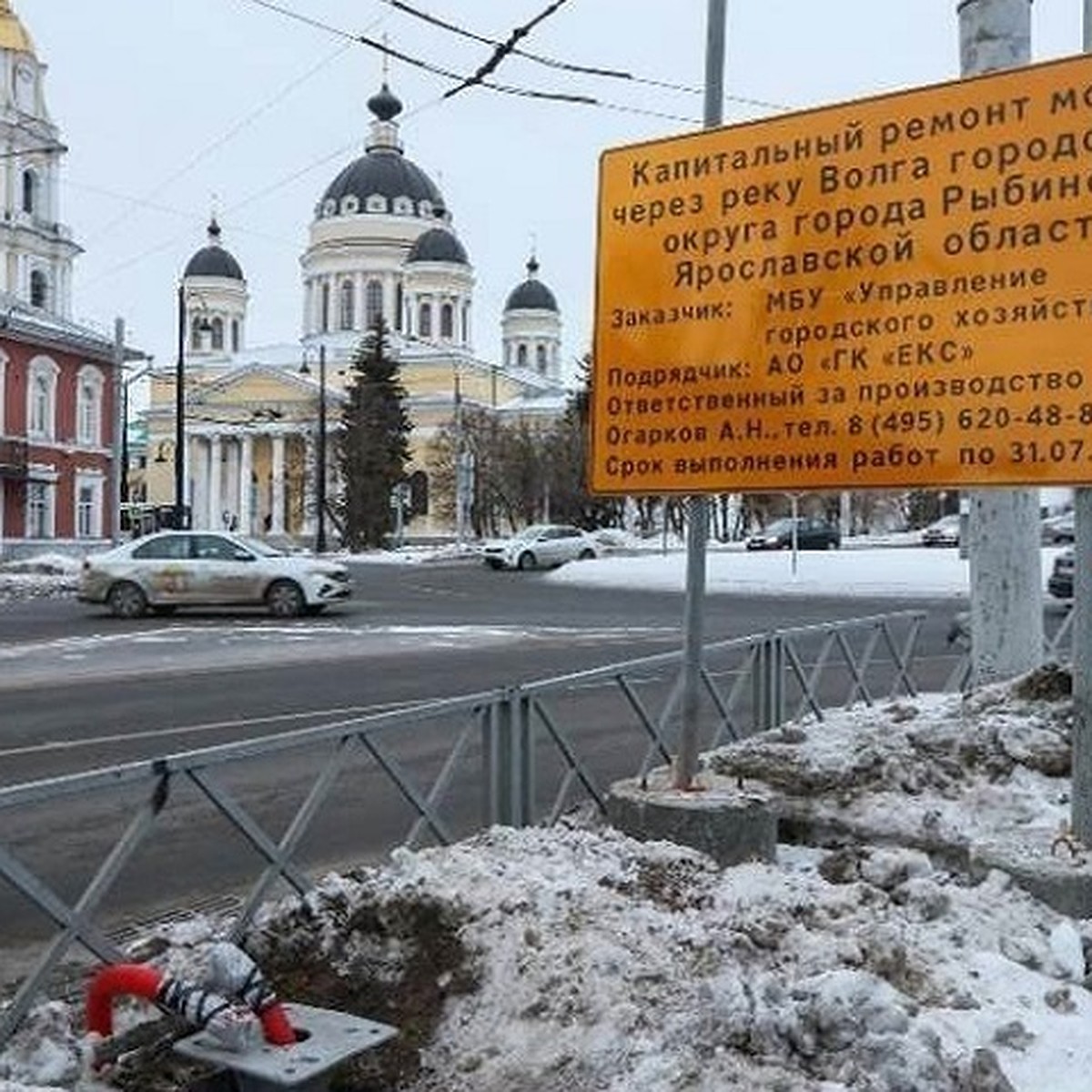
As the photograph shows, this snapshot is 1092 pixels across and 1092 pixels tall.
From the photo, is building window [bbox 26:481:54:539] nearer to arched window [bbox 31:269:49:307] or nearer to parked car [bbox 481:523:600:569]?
parked car [bbox 481:523:600:569]

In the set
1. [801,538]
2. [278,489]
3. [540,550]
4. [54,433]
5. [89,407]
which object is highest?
[89,407]

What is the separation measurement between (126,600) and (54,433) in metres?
32.0

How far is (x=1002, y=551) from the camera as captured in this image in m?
9.33

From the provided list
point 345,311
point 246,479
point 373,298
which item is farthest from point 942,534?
point 345,311

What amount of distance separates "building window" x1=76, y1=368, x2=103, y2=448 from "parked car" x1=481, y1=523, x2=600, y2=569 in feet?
55.1

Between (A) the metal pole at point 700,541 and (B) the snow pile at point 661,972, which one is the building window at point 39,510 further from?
(B) the snow pile at point 661,972

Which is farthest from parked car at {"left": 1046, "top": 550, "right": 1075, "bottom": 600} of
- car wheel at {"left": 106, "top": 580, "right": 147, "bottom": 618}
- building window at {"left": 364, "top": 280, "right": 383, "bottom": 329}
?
building window at {"left": 364, "top": 280, "right": 383, "bottom": 329}

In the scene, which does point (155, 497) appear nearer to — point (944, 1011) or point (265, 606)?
point (265, 606)

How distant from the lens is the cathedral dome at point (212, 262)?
11044 cm

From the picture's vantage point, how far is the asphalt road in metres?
7.14

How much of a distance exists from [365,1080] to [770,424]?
11.1ft

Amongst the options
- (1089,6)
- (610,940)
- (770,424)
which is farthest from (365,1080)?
(1089,6)

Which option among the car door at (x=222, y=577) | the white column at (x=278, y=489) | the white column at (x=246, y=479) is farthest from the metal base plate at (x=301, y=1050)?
the white column at (x=246, y=479)

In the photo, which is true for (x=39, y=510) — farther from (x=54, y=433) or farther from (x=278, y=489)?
(x=278, y=489)
